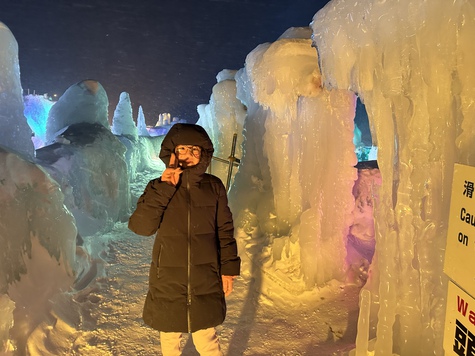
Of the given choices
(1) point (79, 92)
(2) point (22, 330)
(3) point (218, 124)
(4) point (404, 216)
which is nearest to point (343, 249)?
(4) point (404, 216)

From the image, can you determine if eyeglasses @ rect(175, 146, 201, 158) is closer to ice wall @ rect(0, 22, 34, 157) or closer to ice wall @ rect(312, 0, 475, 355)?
ice wall @ rect(312, 0, 475, 355)

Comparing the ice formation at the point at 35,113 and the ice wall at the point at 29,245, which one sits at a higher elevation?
the ice formation at the point at 35,113

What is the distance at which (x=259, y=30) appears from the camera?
2351 inches

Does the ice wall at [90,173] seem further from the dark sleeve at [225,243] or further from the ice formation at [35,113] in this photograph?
the ice formation at [35,113]

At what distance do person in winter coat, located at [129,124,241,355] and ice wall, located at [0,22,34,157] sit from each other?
4050mm

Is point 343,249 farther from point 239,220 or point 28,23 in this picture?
point 28,23

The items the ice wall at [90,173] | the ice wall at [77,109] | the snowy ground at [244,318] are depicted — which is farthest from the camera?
the ice wall at [77,109]

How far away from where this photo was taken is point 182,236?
2.55 m

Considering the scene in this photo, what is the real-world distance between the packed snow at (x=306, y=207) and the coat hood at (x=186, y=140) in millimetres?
1477

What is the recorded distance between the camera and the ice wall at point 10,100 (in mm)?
5707

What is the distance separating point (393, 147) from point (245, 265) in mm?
3296

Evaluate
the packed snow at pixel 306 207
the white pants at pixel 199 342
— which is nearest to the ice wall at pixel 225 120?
the packed snow at pixel 306 207

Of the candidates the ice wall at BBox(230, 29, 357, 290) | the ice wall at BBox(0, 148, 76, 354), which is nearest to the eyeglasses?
the ice wall at BBox(0, 148, 76, 354)

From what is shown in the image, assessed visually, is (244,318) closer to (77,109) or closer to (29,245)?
(29,245)
